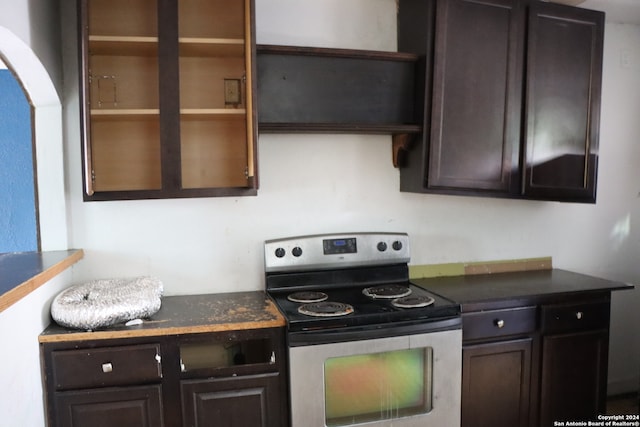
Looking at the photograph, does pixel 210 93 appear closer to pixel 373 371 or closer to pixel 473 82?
A: pixel 473 82

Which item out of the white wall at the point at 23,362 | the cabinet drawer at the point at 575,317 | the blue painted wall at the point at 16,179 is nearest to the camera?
the white wall at the point at 23,362

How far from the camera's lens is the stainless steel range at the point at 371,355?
1671 millimetres

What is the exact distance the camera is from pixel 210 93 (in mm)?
2035

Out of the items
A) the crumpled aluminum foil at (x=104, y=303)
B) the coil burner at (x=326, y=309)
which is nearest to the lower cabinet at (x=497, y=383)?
the coil burner at (x=326, y=309)

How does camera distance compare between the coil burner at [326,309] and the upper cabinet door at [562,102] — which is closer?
the coil burner at [326,309]

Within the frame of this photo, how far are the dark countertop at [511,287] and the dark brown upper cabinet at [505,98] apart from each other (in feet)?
1.41

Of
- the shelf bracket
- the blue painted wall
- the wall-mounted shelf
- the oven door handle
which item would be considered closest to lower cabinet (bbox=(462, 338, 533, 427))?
the oven door handle

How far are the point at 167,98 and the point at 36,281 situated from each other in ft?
2.71

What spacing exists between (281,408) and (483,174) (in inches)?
54.2

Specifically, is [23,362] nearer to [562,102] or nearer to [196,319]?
[196,319]

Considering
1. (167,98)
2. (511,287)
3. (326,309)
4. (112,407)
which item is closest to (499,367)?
(511,287)

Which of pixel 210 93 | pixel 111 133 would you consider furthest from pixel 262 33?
pixel 111 133

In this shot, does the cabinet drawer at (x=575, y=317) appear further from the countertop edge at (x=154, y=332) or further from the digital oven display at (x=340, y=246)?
the countertop edge at (x=154, y=332)

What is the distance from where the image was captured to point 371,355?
5.76ft
